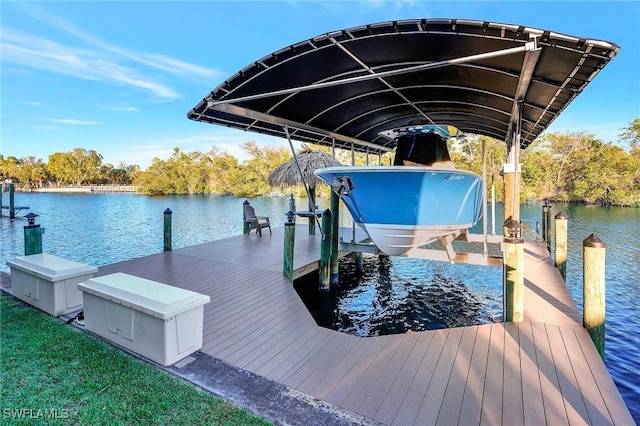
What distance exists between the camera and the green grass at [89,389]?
2.11 m

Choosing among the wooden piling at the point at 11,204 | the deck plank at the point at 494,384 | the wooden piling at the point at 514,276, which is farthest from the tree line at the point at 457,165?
the wooden piling at the point at 11,204

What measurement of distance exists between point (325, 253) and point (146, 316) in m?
4.09

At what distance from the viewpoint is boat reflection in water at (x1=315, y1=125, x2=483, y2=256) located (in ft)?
13.8

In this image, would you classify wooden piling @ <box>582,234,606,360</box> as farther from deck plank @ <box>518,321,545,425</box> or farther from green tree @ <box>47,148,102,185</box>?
green tree @ <box>47,148,102,185</box>

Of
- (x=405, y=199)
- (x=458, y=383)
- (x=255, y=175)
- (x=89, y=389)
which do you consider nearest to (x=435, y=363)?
(x=458, y=383)

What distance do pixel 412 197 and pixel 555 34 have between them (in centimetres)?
221

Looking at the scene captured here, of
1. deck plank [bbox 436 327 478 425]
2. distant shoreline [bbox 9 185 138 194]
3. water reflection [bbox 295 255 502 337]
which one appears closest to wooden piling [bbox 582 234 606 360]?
deck plank [bbox 436 327 478 425]

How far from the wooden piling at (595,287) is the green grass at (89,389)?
11.2 ft

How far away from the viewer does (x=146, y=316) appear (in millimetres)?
2855

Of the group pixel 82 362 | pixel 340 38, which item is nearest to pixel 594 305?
pixel 340 38

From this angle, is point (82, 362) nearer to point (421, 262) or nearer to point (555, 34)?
point (555, 34)

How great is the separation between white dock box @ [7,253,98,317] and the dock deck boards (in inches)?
60.2

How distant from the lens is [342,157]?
866 inches

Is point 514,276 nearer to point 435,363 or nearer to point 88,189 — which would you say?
point 435,363
